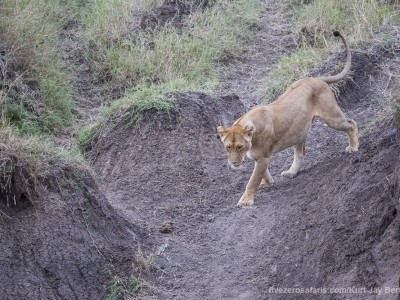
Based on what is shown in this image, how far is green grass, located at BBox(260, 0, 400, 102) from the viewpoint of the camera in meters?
11.5

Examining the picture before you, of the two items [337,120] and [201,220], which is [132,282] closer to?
[201,220]

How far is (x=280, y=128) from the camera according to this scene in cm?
877

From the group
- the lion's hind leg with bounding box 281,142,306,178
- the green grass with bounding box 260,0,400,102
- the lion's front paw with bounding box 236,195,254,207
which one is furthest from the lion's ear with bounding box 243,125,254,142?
the green grass with bounding box 260,0,400,102

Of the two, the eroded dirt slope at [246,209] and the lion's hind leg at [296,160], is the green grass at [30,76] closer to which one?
the eroded dirt slope at [246,209]

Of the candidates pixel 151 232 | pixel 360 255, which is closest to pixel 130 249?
pixel 151 232

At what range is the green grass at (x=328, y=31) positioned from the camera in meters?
11.5

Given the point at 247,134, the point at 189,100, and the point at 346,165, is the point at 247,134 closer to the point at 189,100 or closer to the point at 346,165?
the point at 346,165

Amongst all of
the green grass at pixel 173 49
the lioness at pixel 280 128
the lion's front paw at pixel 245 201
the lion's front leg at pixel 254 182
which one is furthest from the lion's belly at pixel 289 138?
the green grass at pixel 173 49

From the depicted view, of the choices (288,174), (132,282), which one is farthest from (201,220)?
(132,282)

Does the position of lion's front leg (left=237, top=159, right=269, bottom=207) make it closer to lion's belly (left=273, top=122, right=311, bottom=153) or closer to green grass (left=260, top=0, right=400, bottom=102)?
lion's belly (left=273, top=122, right=311, bottom=153)

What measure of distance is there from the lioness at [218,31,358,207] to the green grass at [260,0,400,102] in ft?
7.29

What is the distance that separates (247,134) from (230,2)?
624cm

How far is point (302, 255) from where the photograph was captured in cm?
689

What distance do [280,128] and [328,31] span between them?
4.13 metres
